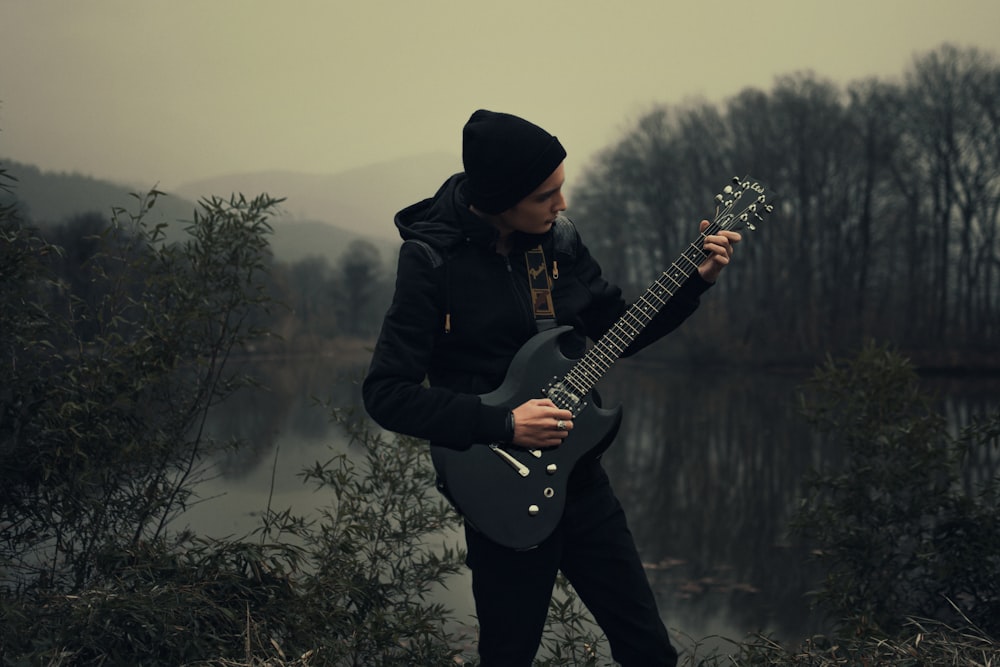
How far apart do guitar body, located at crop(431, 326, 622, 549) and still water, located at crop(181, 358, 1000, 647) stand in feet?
3.33

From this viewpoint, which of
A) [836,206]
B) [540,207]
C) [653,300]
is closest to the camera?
[540,207]

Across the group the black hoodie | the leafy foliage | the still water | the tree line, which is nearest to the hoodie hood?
the black hoodie

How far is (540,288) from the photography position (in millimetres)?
2121

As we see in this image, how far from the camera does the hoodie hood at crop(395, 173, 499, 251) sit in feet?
6.76

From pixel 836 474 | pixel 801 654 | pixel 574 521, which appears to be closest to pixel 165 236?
pixel 574 521

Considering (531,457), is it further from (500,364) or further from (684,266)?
(684,266)

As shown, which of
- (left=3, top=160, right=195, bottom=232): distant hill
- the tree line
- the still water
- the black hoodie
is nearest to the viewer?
the black hoodie

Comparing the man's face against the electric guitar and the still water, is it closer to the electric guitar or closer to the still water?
the electric guitar

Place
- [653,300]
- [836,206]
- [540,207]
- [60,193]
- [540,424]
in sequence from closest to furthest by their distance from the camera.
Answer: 1. [540,424]
2. [540,207]
3. [653,300]
4. [60,193]
5. [836,206]

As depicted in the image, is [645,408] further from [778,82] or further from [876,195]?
[778,82]

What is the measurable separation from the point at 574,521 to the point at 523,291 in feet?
1.85

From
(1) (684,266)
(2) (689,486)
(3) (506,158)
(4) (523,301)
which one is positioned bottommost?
(2) (689,486)

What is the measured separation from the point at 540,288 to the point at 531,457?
414 mm

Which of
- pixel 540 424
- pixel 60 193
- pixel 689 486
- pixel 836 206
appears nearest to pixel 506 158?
pixel 540 424
